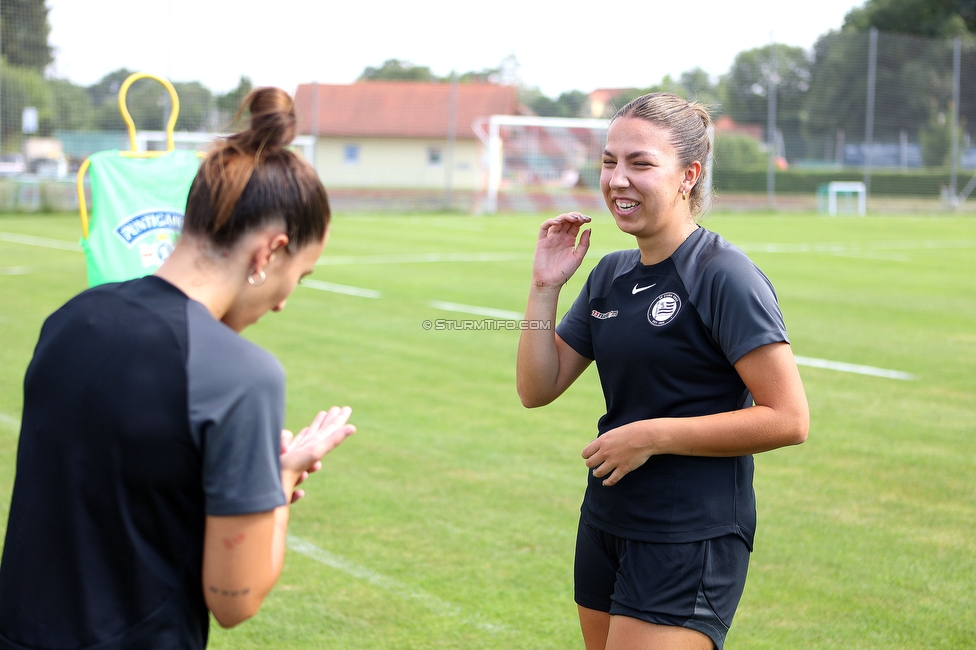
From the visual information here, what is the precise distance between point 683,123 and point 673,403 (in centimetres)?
76

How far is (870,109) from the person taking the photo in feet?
121

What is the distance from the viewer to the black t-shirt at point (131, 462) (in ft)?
5.18

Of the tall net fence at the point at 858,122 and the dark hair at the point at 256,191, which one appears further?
the tall net fence at the point at 858,122

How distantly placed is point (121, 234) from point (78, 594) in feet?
13.4

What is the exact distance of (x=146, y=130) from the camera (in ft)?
92.6

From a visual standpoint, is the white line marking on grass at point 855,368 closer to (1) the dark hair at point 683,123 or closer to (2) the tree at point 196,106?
(1) the dark hair at point 683,123

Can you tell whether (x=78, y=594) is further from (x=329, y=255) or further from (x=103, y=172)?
(x=329, y=255)

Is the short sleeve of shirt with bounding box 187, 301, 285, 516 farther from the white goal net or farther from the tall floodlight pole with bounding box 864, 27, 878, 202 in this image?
the tall floodlight pole with bounding box 864, 27, 878, 202

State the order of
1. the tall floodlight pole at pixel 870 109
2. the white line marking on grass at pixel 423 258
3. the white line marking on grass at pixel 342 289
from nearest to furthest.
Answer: the white line marking on grass at pixel 342 289
the white line marking on grass at pixel 423 258
the tall floodlight pole at pixel 870 109

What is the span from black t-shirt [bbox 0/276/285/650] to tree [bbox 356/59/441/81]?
35.8 meters

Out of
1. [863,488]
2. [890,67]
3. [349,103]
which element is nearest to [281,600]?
[863,488]

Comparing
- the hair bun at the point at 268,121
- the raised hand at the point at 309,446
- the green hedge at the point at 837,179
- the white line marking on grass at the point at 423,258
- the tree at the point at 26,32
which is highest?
the tree at the point at 26,32

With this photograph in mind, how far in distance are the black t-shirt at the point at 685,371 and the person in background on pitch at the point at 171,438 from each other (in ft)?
3.62

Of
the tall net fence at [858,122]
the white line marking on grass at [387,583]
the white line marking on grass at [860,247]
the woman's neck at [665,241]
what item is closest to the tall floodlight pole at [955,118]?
the tall net fence at [858,122]
